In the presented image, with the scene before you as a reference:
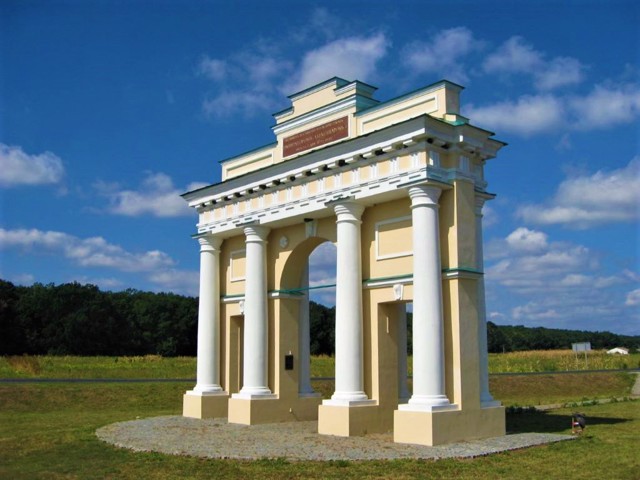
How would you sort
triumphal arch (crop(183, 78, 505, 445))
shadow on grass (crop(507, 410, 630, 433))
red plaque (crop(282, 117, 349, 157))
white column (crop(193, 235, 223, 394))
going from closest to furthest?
triumphal arch (crop(183, 78, 505, 445))
shadow on grass (crop(507, 410, 630, 433))
red plaque (crop(282, 117, 349, 157))
white column (crop(193, 235, 223, 394))

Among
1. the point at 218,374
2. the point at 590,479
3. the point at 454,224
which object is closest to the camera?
the point at 590,479

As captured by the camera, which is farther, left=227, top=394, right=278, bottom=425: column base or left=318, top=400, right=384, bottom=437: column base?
left=227, top=394, right=278, bottom=425: column base

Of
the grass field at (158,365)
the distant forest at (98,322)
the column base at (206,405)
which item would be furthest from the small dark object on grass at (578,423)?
the distant forest at (98,322)

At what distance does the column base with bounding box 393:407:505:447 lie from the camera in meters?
16.3

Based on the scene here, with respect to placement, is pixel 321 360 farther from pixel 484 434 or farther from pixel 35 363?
pixel 484 434

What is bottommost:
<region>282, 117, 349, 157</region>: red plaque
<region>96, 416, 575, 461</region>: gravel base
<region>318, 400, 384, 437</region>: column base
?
<region>96, 416, 575, 461</region>: gravel base

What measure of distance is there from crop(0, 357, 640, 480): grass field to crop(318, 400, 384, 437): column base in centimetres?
413

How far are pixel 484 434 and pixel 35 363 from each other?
35.0 metres

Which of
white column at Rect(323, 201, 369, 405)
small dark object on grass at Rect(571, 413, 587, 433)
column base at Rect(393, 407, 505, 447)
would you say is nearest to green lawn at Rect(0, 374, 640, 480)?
small dark object on grass at Rect(571, 413, 587, 433)

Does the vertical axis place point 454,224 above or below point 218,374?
above

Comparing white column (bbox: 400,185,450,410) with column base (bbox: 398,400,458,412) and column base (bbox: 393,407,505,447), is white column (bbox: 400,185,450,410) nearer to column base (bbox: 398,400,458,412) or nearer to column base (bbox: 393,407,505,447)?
column base (bbox: 398,400,458,412)

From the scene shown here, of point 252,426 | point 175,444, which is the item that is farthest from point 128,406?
point 175,444

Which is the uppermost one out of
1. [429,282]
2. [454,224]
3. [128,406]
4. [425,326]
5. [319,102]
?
[319,102]

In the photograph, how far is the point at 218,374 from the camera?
83.3ft
